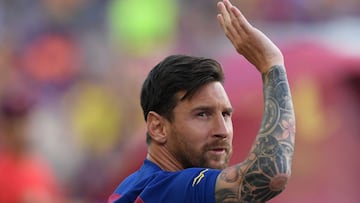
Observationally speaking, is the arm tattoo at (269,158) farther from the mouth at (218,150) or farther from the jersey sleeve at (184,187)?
the mouth at (218,150)

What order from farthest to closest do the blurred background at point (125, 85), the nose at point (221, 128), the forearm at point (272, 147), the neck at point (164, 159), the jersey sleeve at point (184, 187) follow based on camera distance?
the blurred background at point (125, 85) < the neck at point (164, 159) < the nose at point (221, 128) < the jersey sleeve at point (184, 187) < the forearm at point (272, 147)

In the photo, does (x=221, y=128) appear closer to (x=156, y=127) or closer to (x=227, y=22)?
(x=156, y=127)

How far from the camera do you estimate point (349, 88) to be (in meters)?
6.48

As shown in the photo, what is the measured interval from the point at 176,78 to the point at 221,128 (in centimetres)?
24

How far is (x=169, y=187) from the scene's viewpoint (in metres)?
3.45

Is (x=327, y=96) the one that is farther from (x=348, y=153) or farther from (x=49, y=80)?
(x=49, y=80)

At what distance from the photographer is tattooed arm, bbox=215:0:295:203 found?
324 centimetres

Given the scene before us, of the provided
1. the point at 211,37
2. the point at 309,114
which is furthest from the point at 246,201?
the point at 211,37

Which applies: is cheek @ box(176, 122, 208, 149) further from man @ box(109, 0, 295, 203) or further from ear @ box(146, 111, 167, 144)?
ear @ box(146, 111, 167, 144)

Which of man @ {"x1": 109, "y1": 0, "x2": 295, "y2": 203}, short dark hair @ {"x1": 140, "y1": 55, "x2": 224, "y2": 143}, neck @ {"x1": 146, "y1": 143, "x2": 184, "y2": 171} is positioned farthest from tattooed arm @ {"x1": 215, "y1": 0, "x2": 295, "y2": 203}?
neck @ {"x1": 146, "y1": 143, "x2": 184, "y2": 171}

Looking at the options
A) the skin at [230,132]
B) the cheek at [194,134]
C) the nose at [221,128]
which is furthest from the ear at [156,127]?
the nose at [221,128]

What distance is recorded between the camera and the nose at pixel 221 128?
355 cm

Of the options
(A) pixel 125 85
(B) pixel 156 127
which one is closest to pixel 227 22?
(B) pixel 156 127

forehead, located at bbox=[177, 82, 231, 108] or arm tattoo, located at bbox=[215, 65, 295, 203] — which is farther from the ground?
forehead, located at bbox=[177, 82, 231, 108]
